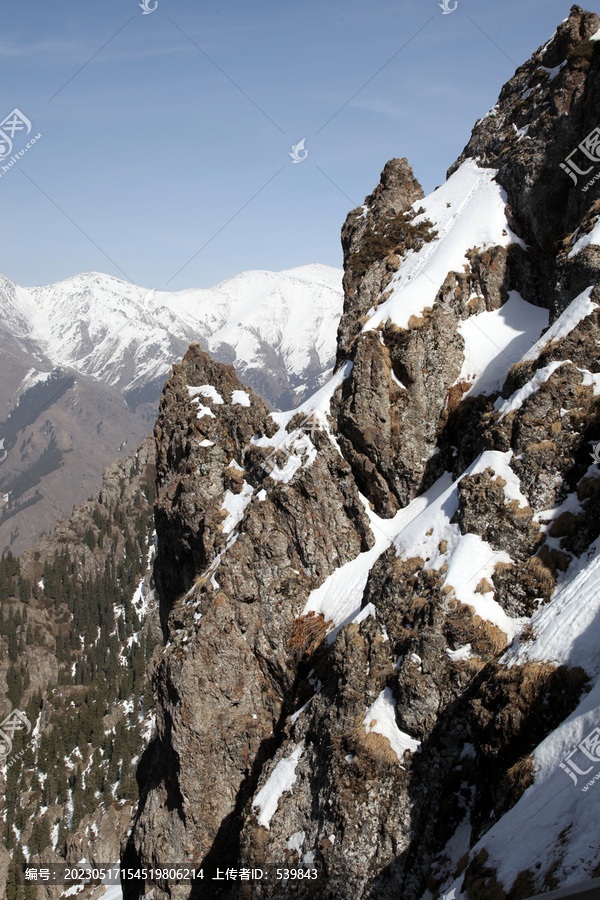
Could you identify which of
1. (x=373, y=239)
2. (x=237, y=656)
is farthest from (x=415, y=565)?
(x=373, y=239)

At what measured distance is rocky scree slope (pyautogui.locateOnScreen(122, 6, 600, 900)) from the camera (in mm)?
20234

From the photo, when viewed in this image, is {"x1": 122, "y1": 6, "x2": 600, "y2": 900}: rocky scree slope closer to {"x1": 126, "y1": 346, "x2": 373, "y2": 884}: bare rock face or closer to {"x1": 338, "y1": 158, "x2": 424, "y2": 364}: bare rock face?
{"x1": 126, "y1": 346, "x2": 373, "y2": 884}: bare rock face

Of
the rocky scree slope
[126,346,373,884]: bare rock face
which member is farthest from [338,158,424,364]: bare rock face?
[126,346,373,884]: bare rock face

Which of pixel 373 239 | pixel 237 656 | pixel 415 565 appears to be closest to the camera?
pixel 415 565

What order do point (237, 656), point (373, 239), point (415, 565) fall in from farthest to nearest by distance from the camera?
point (373, 239) → point (237, 656) → point (415, 565)

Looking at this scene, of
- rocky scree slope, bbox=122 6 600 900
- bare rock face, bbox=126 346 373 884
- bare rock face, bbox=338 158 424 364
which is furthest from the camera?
bare rock face, bbox=338 158 424 364

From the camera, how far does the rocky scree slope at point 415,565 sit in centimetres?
2023

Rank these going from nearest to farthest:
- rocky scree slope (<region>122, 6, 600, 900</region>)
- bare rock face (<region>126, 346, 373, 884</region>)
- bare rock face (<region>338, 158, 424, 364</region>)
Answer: rocky scree slope (<region>122, 6, 600, 900</region>)
bare rock face (<region>126, 346, 373, 884</region>)
bare rock face (<region>338, 158, 424, 364</region>)

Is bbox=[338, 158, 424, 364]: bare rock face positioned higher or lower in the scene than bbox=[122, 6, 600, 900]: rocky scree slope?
higher

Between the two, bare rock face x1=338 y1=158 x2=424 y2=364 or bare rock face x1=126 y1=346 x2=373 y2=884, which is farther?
bare rock face x1=338 y1=158 x2=424 y2=364

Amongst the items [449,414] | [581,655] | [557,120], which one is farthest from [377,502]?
[557,120]

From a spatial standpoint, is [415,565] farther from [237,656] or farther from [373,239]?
[373,239]

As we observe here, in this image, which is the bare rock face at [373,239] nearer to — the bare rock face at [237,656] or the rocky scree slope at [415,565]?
the rocky scree slope at [415,565]

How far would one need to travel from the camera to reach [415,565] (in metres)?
27.5
